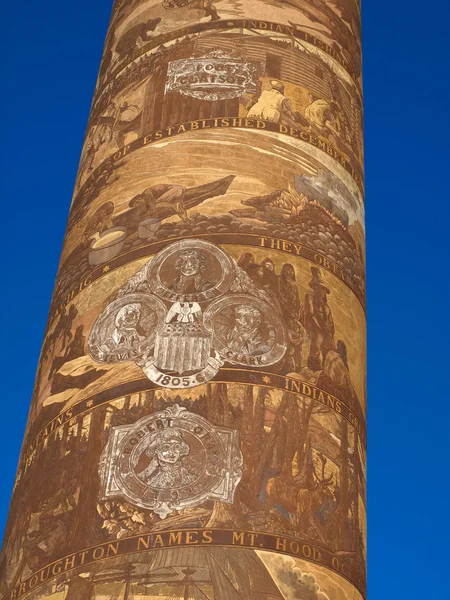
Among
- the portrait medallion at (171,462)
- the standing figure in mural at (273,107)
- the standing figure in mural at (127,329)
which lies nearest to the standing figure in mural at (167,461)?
the portrait medallion at (171,462)

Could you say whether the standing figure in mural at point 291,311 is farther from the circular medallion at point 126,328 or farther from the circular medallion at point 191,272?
the circular medallion at point 126,328

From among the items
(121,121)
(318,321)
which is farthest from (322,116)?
(318,321)

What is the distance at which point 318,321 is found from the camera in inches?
390

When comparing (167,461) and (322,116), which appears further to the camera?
(322,116)

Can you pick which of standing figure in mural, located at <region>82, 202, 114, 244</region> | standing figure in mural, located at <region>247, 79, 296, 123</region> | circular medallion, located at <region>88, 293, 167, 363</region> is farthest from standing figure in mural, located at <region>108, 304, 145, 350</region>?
standing figure in mural, located at <region>247, 79, 296, 123</region>

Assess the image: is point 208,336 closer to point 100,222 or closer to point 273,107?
point 100,222

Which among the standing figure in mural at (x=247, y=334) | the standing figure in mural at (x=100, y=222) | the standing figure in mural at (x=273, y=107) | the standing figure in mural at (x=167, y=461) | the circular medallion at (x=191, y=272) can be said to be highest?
the standing figure in mural at (x=273, y=107)

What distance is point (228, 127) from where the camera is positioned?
10.8 m

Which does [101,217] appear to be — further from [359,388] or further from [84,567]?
[84,567]

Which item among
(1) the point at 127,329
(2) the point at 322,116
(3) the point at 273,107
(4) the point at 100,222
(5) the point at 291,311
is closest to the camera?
(1) the point at 127,329

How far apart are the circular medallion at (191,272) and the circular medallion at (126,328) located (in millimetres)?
145

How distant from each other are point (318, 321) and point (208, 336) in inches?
36.8

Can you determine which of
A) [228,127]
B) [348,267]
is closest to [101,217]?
[228,127]

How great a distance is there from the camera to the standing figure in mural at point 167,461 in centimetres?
870
